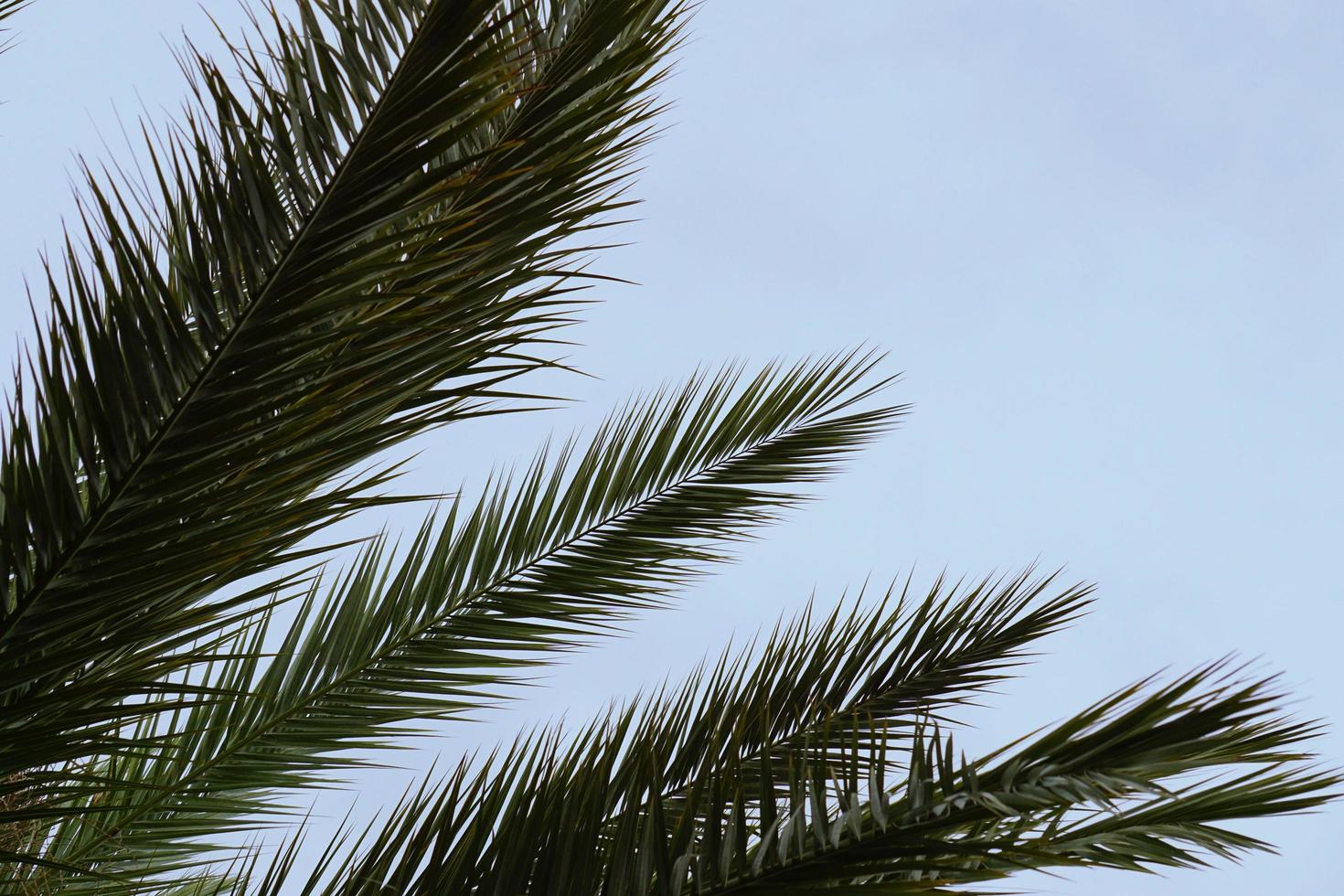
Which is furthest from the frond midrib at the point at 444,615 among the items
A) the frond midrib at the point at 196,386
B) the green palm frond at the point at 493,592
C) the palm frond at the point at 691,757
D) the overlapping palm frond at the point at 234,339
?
the frond midrib at the point at 196,386

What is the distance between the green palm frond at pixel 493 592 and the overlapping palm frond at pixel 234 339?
3.33 feet

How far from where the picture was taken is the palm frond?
1.39 metres

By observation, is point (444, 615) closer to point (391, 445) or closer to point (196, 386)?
point (391, 445)

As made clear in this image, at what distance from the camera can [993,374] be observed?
68.3 meters

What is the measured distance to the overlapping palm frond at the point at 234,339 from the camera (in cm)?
135

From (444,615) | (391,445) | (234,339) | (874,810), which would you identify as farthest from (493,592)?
(874,810)

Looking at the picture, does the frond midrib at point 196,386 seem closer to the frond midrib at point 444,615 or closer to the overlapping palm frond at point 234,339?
the overlapping palm frond at point 234,339

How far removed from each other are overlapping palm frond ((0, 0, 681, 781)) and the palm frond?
0.39 m

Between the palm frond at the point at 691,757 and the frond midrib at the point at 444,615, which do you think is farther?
the frond midrib at the point at 444,615

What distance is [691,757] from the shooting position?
7.52 feet

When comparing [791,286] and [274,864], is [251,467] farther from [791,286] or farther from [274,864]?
[791,286]

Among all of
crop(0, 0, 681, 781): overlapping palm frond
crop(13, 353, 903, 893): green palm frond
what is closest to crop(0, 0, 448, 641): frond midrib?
crop(0, 0, 681, 781): overlapping palm frond

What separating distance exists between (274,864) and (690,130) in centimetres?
6607

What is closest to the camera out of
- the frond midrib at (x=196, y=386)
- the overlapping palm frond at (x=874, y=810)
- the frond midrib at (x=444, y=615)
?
the overlapping palm frond at (x=874, y=810)
